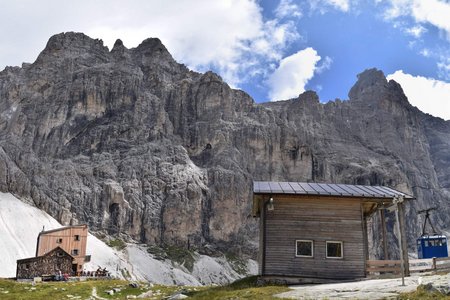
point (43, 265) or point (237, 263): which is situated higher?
point (43, 265)

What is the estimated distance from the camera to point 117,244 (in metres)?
151

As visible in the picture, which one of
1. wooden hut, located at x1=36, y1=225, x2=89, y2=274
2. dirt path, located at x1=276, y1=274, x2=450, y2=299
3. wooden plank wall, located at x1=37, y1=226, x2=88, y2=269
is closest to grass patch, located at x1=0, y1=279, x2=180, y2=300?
dirt path, located at x1=276, y1=274, x2=450, y2=299

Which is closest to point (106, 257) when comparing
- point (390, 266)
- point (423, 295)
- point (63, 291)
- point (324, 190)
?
point (63, 291)

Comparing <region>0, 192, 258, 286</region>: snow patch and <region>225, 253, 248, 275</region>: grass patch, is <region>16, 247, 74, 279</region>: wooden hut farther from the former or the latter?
<region>225, 253, 248, 275</region>: grass patch

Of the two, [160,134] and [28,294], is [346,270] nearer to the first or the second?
[28,294]

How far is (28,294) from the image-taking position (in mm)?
44719

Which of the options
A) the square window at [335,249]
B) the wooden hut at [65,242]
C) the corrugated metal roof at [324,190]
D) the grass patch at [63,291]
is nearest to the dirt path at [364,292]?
the square window at [335,249]

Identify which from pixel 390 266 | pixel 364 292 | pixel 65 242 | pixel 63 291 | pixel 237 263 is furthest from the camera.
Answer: pixel 237 263

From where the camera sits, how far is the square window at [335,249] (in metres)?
33.7

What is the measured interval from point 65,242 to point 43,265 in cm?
1540

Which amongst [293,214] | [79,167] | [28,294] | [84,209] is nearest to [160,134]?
[79,167]

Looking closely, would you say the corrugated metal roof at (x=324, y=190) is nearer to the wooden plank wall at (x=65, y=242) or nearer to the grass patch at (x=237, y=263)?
the wooden plank wall at (x=65, y=242)

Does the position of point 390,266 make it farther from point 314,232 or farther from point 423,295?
point 423,295

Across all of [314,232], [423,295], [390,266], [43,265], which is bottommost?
[43,265]
